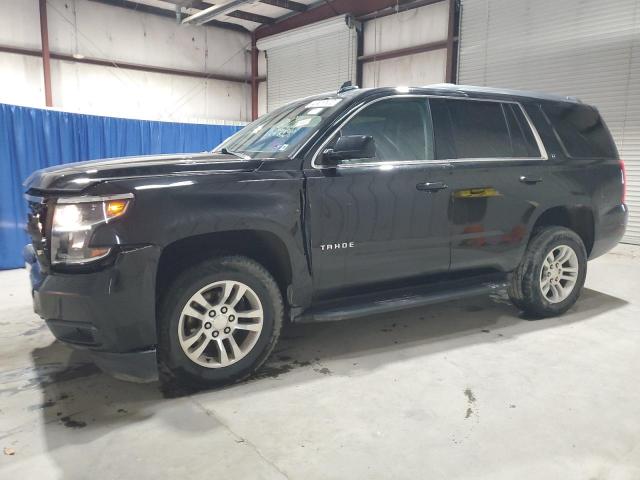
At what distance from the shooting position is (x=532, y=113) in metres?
3.83

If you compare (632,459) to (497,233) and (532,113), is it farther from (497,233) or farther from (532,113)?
(532,113)

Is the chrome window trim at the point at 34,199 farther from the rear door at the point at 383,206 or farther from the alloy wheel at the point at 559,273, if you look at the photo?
the alloy wheel at the point at 559,273

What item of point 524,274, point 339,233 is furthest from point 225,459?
point 524,274

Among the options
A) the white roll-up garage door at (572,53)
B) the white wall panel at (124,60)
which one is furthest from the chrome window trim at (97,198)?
the white wall panel at (124,60)

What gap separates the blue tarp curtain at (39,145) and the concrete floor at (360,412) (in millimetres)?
3215

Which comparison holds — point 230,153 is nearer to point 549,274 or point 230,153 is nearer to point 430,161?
point 430,161

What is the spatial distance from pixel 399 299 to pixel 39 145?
5.92 metres

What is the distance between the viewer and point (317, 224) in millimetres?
2875

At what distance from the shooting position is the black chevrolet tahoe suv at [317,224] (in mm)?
2406

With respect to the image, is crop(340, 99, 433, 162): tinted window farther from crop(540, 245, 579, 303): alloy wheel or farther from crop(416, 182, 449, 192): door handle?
crop(540, 245, 579, 303): alloy wheel

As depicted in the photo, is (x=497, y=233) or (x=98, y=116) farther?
(x=98, y=116)

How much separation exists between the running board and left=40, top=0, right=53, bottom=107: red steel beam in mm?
10828

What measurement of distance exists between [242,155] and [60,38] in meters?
10.7

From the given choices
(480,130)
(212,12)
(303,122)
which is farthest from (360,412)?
(212,12)
